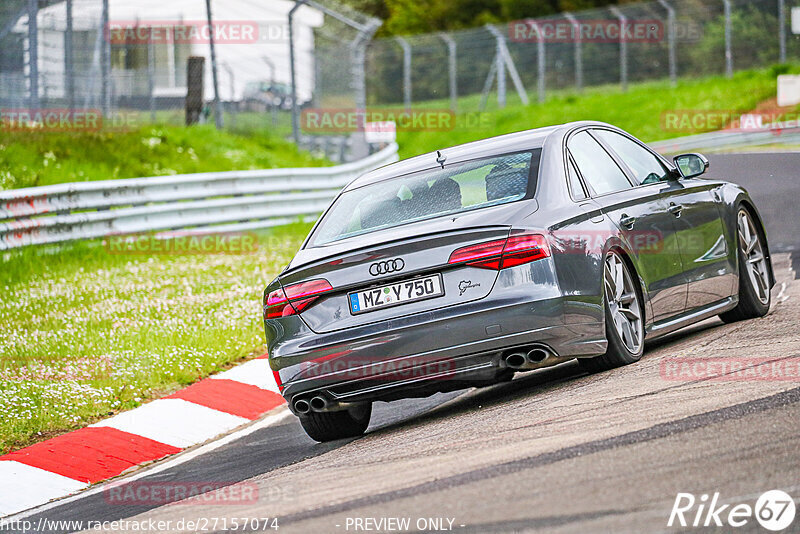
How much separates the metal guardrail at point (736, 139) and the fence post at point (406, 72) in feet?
38.3

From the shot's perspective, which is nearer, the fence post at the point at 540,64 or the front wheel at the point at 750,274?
the front wheel at the point at 750,274

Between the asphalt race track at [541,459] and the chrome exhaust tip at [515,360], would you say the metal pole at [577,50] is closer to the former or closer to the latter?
the asphalt race track at [541,459]

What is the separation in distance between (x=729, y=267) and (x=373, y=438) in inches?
114

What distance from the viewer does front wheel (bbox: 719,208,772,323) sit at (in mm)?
8688

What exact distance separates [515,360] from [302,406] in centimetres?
119

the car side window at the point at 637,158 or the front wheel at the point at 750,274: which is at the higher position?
the car side window at the point at 637,158

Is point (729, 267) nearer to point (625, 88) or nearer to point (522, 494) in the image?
point (522, 494)

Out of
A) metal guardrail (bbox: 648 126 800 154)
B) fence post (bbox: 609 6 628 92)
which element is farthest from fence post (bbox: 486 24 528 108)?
metal guardrail (bbox: 648 126 800 154)

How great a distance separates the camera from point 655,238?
761 cm

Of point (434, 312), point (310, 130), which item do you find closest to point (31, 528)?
point (434, 312)

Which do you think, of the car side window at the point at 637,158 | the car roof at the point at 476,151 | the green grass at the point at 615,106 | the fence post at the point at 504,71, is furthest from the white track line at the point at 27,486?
the fence post at the point at 504,71

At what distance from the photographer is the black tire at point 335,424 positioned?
7.28m

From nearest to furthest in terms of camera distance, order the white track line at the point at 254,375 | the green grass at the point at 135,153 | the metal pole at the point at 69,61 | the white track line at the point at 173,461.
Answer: the white track line at the point at 173,461
the white track line at the point at 254,375
the green grass at the point at 135,153
the metal pole at the point at 69,61

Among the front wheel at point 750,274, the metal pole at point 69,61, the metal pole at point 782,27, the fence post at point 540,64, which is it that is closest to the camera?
the front wheel at point 750,274
